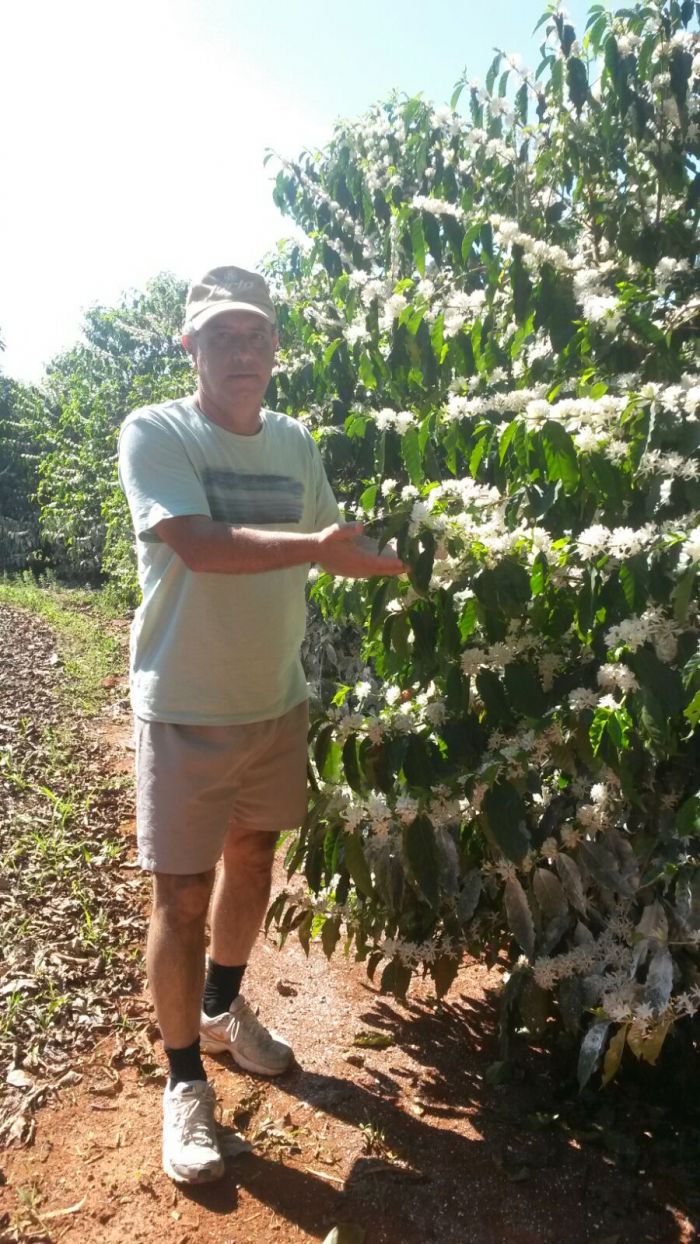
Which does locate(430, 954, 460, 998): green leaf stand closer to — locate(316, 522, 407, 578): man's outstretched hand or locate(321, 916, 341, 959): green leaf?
locate(321, 916, 341, 959): green leaf

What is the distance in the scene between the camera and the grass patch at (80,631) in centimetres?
655

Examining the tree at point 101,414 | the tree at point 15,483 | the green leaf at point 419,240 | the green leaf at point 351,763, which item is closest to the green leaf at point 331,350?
the green leaf at point 419,240

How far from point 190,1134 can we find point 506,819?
1.06 meters

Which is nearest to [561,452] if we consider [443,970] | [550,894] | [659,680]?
[659,680]

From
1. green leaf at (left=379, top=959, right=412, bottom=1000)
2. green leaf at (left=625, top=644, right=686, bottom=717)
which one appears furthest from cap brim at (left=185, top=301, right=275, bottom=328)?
green leaf at (left=379, top=959, right=412, bottom=1000)

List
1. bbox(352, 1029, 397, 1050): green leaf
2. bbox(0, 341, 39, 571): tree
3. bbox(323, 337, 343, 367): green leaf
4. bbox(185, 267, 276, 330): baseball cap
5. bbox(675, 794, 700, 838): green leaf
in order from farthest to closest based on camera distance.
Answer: bbox(0, 341, 39, 571): tree
bbox(323, 337, 343, 367): green leaf
bbox(352, 1029, 397, 1050): green leaf
bbox(185, 267, 276, 330): baseball cap
bbox(675, 794, 700, 838): green leaf

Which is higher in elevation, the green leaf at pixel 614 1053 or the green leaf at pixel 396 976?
the green leaf at pixel 614 1053

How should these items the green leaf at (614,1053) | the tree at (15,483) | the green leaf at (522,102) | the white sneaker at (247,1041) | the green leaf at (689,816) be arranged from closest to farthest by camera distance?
the green leaf at (689,816), the green leaf at (614,1053), the white sneaker at (247,1041), the green leaf at (522,102), the tree at (15,483)

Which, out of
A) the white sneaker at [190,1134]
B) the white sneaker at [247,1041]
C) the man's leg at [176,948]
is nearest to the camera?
the white sneaker at [190,1134]

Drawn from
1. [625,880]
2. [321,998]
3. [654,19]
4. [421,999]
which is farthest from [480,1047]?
[654,19]

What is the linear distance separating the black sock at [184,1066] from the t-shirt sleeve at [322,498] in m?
1.35

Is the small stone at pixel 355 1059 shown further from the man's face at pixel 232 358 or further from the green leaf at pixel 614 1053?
the man's face at pixel 232 358

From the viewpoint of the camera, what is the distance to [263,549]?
200 cm

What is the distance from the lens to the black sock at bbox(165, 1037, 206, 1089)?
228 cm
